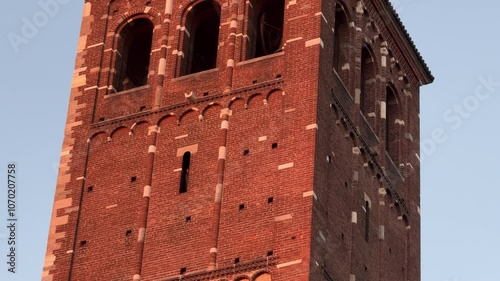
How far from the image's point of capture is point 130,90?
178 feet

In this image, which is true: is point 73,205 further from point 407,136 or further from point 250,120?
point 407,136

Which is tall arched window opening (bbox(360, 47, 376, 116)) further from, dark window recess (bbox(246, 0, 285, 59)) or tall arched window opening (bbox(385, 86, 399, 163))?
dark window recess (bbox(246, 0, 285, 59))

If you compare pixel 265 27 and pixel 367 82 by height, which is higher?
pixel 265 27

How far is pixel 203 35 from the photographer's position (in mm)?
56406

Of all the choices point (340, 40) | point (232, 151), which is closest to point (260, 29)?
point (340, 40)

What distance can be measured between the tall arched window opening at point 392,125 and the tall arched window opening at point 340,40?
3.74 meters

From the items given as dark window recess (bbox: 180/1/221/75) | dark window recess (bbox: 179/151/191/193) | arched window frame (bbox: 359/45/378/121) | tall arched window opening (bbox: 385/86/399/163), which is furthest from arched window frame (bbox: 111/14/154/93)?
tall arched window opening (bbox: 385/86/399/163)

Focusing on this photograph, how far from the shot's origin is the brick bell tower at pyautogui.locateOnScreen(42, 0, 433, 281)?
49.0 meters

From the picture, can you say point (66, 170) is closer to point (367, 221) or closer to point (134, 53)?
point (134, 53)

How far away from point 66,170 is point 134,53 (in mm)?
5511

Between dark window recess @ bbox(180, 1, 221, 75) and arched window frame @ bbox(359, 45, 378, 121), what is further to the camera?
arched window frame @ bbox(359, 45, 378, 121)

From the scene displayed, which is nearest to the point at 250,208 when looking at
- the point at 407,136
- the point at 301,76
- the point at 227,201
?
the point at 227,201

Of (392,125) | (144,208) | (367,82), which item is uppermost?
(367,82)

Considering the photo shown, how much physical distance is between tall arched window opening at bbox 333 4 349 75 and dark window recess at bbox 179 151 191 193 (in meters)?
5.95
